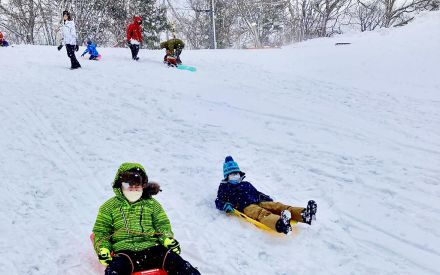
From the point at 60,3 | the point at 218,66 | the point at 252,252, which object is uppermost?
the point at 60,3

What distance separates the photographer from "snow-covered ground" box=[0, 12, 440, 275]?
4.30 metres

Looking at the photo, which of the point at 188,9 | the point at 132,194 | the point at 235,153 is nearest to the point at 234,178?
the point at 235,153

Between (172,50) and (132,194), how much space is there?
10.1m

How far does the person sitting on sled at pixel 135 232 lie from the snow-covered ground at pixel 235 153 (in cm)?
44

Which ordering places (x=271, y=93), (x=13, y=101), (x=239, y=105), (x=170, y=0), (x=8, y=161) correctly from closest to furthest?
1. (x=8, y=161)
2. (x=13, y=101)
3. (x=239, y=105)
4. (x=271, y=93)
5. (x=170, y=0)

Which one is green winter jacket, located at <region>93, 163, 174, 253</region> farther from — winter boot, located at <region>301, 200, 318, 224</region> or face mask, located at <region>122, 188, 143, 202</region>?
winter boot, located at <region>301, 200, 318, 224</region>

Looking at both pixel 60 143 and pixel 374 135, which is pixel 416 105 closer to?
pixel 374 135

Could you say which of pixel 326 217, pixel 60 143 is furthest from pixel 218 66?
pixel 326 217

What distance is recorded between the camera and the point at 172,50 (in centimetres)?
1332

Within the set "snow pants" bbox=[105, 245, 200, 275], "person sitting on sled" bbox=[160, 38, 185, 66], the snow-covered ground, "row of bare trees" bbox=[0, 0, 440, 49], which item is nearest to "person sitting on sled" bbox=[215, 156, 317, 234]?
the snow-covered ground

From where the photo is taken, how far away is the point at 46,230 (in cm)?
450

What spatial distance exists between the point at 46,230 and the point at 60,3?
30.5m

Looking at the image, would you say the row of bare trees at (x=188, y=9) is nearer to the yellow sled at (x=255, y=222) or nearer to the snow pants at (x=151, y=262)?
the yellow sled at (x=255, y=222)

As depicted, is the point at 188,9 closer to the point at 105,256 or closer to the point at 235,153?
the point at 235,153
